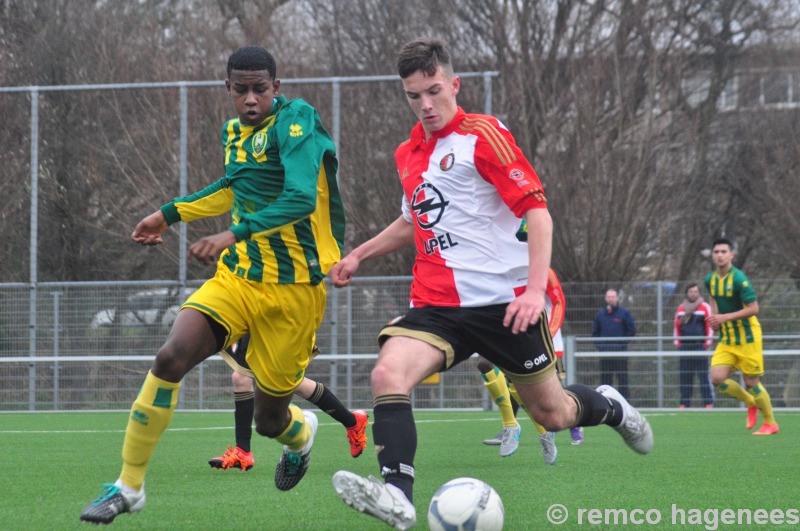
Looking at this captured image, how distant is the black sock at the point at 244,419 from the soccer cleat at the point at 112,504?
2.82 metres

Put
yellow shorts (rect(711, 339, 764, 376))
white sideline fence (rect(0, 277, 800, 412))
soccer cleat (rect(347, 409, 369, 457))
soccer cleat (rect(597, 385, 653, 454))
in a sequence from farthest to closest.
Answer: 1. white sideline fence (rect(0, 277, 800, 412))
2. yellow shorts (rect(711, 339, 764, 376))
3. soccer cleat (rect(347, 409, 369, 457))
4. soccer cleat (rect(597, 385, 653, 454))

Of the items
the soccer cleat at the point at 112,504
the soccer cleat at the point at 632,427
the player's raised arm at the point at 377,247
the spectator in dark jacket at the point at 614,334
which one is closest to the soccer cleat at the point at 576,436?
the soccer cleat at the point at 632,427

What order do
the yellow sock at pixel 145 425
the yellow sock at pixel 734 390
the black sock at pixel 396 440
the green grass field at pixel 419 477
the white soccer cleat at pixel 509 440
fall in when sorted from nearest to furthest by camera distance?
the black sock at pixel 396 440 < the yellow sock at pixel 145 425 < the green grass field at pixel 419 477 < the white soccer cleat at pixel 509 440 < the yellow sock at pixel 734 390

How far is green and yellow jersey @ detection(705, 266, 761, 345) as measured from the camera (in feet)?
40.7

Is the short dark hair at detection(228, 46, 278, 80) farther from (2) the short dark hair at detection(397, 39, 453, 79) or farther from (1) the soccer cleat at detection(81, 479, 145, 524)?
(1) the soccer cleat at detection(81, 479, 145, 524)

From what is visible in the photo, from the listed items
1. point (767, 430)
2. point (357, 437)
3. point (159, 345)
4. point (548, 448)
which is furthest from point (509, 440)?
point (159, 345)

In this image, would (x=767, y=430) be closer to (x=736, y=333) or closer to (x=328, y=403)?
(x=736, y=333)

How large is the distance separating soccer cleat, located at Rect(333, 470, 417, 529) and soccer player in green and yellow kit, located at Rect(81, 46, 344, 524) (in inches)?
47.7

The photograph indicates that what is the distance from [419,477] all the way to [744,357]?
6.34 m

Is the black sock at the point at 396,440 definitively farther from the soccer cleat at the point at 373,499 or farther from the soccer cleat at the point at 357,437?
the soccer cleat at the point at 357,437

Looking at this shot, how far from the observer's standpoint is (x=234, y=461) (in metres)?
7.89

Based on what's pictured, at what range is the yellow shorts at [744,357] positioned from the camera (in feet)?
41.9

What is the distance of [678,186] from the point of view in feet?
70.1

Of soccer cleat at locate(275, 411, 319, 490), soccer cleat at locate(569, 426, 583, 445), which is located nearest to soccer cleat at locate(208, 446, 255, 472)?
soccer cleat at locate(275, 411, 319, 490)
